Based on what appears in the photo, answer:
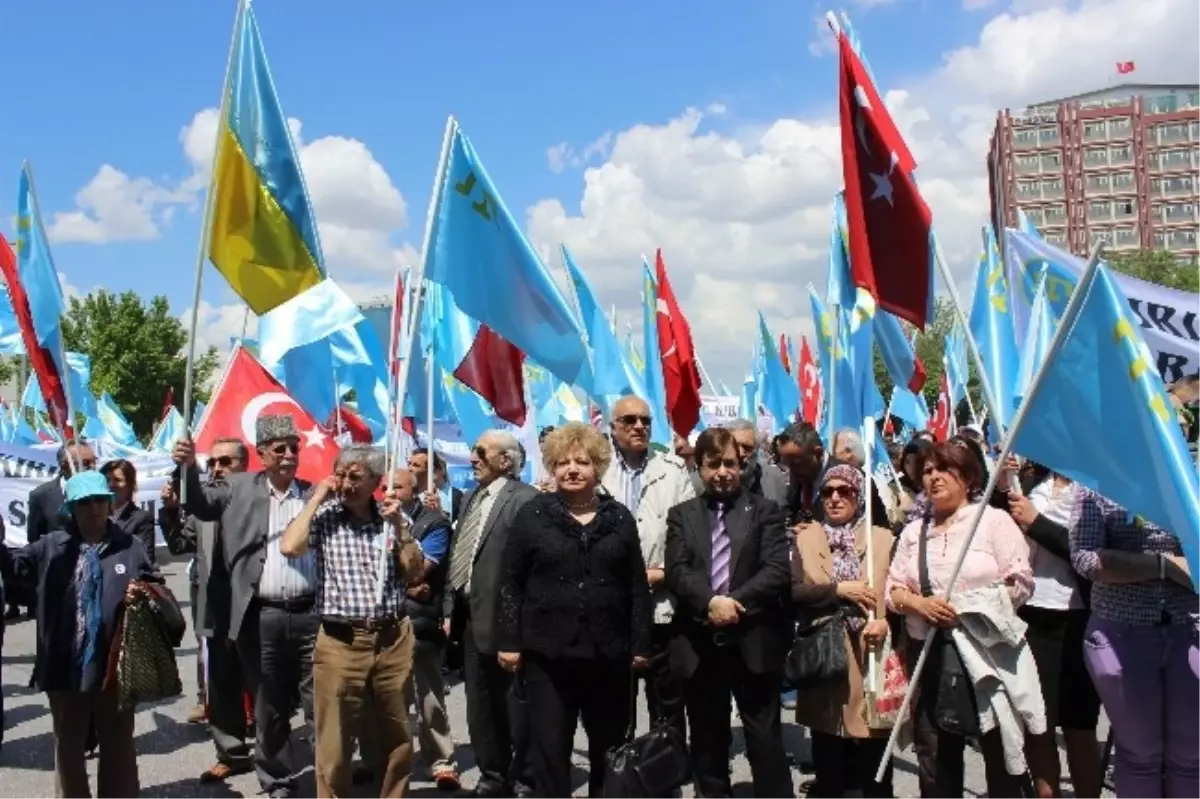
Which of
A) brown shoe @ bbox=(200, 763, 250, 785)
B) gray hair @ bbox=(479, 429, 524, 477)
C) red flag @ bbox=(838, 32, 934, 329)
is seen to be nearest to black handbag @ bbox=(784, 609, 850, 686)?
red flag @ bbox=(838, 32, 934, 329)

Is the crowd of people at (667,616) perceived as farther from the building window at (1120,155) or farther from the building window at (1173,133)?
the building window at (1173,133)

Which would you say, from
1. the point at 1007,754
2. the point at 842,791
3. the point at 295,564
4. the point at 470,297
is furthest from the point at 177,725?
the point at 1007,754

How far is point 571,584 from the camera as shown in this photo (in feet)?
16.5

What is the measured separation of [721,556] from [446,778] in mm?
2190

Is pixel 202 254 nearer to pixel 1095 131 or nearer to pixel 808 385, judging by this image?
pixel 808 385

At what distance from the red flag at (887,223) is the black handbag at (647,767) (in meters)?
2.13

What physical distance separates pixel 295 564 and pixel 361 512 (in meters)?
0.84

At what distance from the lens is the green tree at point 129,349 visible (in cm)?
4909

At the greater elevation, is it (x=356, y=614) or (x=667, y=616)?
(x=356, y=614)

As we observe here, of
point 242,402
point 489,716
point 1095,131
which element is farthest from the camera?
point 1095,131

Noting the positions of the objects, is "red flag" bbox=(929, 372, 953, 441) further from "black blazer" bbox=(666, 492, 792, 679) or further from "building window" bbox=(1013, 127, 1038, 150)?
"building window" bbox=(1013, 127, 1038, 150)

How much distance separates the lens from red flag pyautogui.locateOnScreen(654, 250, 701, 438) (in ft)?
27.2

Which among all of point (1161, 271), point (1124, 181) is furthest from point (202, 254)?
point (1124, 181)

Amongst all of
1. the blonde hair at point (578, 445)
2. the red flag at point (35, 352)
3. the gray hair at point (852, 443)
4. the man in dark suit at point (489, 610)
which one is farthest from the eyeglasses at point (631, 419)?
the red flag at point (35, 352)
